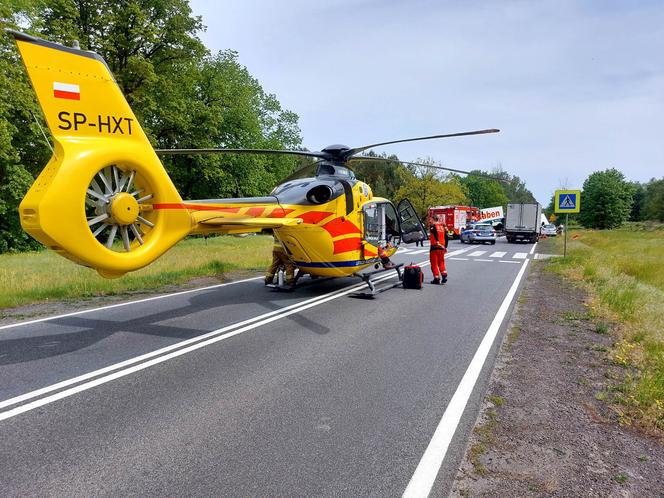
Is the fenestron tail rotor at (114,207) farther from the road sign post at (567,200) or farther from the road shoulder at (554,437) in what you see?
the road sign post at (567,200)

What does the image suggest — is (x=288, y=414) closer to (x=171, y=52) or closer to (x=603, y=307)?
(x=603, y=307)

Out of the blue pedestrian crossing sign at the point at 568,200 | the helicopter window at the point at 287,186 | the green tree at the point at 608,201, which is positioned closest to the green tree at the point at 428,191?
the green tree at the point at 608,201

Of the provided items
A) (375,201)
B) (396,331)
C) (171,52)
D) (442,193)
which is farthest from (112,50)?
(442,193)

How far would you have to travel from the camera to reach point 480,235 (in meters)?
31.2

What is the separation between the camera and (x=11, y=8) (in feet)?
65.9

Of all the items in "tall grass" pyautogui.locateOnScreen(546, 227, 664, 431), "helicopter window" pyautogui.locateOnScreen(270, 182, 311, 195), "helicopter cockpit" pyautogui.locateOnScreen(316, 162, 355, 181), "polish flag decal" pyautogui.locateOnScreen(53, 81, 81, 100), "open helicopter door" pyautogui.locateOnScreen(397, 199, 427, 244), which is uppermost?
"polish flag decal" pyautogui.locateOnScreen(53, 81, 81, 100)

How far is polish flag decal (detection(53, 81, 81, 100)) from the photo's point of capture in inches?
186

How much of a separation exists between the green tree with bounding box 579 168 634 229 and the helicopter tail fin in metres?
85.1

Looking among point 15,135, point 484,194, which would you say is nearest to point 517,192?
point 484,194

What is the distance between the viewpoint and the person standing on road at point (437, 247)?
12.1 m

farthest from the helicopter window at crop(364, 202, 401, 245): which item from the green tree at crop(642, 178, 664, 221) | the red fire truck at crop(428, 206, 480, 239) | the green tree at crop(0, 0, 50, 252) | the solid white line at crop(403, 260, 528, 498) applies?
the green tree at crop(642, 178, 664, 221)

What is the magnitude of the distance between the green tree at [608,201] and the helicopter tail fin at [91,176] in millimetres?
85103

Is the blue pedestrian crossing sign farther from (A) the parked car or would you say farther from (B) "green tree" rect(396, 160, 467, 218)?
(B) "green tree" rect(396, 160, 467, 218)

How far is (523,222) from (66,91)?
34531mm
